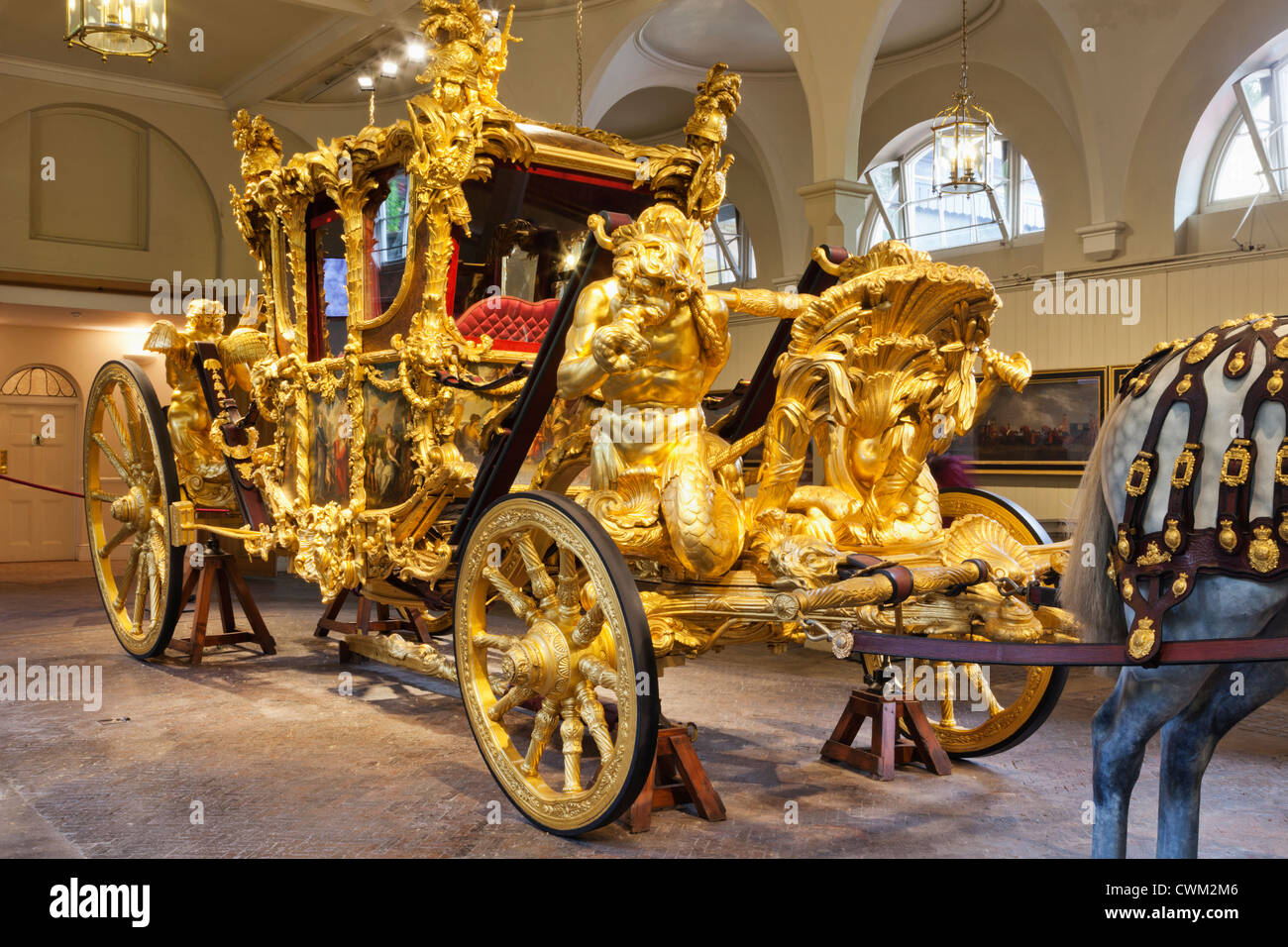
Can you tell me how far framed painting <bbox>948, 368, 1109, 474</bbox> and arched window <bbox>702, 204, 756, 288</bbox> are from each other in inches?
165

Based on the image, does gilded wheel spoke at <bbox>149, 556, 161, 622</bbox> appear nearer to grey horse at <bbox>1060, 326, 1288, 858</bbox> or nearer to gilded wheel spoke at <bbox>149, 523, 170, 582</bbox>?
gilded wheel spoke at <bbox>149, 523, 170, 582</bbox>

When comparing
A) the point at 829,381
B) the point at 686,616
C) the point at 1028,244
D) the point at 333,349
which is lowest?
the point at 686,616

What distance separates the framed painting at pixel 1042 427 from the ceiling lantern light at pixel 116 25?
267 inches

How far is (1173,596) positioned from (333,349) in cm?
363

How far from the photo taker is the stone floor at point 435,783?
10.3 ft

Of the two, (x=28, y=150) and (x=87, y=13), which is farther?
(x=28, y=150)

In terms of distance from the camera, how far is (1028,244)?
10234 mm

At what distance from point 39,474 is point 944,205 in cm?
1071

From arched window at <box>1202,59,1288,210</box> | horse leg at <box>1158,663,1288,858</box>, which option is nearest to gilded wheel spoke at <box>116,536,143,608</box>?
horse leg at <box>1158,663,1288,858</box>

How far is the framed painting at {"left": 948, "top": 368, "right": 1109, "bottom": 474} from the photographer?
357 inches

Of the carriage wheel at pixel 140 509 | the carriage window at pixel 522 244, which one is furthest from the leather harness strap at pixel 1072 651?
the carriage wheel at pixel 140 509

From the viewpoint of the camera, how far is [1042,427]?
9406 mm
